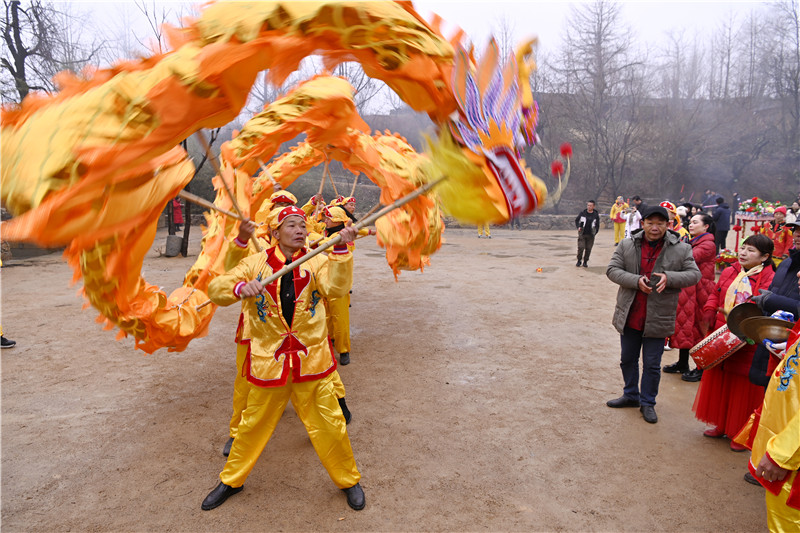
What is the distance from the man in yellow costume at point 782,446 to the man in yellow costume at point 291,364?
2054 mm

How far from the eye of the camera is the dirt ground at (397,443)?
285 cm

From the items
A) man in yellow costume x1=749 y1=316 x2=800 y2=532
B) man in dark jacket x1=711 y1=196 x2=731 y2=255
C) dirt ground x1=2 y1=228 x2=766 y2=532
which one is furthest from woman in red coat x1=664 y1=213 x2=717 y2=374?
man in dark jacket x1=711 y1=196 x2=731 y2=255

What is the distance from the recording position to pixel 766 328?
2621 millimetres

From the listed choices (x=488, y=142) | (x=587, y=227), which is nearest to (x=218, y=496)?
(x=488, y=142)

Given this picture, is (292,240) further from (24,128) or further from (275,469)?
(275,469)

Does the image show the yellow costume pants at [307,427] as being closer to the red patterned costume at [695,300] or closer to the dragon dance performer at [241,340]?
the dragon dance performer at [241,340]

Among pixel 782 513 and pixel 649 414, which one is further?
pixel 649 414

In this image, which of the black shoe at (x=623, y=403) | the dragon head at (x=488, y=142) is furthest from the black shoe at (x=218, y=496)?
the black shoe at (x=623, y=403)

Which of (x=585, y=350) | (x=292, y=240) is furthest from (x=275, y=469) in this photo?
(x=585, y=350)

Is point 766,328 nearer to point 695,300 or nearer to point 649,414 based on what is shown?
point 649,414

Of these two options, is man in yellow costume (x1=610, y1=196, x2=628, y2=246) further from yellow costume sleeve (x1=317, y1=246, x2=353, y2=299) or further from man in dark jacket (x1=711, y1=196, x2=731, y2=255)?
yellow costume sleeve (x1=317, y1=246, x2=353, y2=299)

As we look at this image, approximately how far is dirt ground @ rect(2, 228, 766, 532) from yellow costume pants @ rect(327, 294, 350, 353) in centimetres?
28

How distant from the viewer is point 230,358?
5.55 metres

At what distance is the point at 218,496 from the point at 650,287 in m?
3.42
